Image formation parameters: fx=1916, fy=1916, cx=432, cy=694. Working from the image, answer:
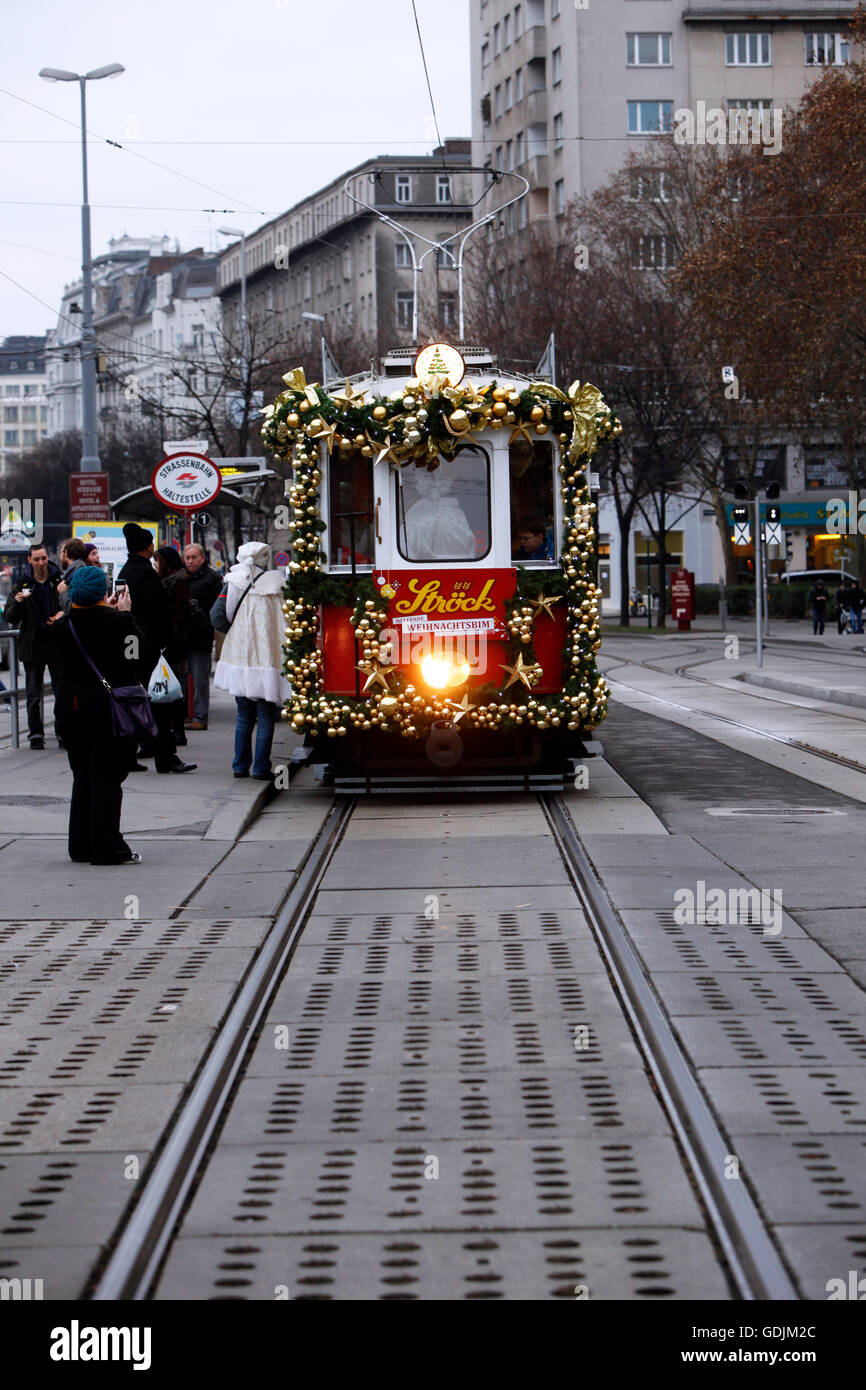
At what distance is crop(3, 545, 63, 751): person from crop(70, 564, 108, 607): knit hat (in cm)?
689

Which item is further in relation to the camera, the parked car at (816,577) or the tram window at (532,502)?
the parked car at (816,577)

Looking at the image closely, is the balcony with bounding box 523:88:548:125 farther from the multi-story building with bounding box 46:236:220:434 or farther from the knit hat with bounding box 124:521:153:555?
the knit hat with bounding box 124:521:153:555

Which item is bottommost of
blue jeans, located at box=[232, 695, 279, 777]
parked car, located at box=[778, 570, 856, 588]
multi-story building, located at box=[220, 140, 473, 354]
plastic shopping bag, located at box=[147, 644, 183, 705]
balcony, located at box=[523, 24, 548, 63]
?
blue jeans, located at box=[232, 695, 279, 777]

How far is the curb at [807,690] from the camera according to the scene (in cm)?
2508

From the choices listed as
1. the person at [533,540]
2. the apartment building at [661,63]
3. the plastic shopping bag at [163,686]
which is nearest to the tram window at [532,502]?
the person at [533,540]

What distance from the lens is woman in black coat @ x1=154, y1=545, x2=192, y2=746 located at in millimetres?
17016

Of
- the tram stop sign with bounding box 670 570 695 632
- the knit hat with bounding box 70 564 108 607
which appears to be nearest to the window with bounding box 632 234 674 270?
the tram stop sign with bounding box 670 570 695 632

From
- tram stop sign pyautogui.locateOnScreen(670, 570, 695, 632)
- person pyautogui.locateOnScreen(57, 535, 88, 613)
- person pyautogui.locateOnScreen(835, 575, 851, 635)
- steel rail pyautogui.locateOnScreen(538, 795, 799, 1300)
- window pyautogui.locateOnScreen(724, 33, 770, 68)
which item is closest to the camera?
steel rail pyautogui.locateOnScreen(538, 795, 799, 1300)

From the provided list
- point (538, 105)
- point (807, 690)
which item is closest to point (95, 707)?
point (807, 690)

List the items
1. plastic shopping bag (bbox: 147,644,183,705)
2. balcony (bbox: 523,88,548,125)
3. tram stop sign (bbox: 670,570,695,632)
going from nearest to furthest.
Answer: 1. plastic shopping bag (bbox: 147,644,183,705)
2. tram stop sign (bbox: 670,570,695,632)
3. balcony (bbox: 523,88,548,125)

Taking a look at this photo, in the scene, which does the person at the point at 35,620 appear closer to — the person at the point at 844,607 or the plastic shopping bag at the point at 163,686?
the plastic shopping bag at the point at 163,686

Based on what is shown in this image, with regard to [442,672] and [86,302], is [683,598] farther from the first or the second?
[442,672]

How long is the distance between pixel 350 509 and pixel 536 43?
2826 inches

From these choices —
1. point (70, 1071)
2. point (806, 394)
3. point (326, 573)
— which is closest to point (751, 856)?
point (326, 573)
